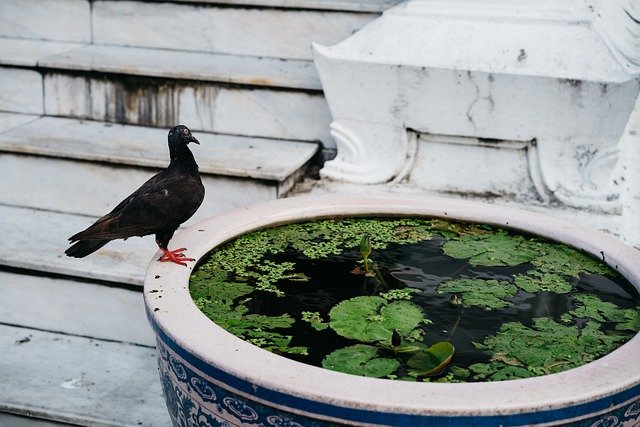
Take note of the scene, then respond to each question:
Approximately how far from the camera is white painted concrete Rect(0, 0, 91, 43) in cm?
380

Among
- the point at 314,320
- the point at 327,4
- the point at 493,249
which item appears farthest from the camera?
the point at 327,4

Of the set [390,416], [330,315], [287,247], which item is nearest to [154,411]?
[287,247]

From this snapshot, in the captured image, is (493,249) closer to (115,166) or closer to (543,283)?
(543,283)

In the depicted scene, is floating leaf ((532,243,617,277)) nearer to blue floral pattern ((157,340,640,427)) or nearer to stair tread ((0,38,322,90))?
blue floral pattern ((157,340,640,427))

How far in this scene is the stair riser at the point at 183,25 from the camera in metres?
3.58

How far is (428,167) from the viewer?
10.4 ft

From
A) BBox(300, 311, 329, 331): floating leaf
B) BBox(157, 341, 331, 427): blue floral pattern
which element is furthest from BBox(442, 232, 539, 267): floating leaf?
BBox(157, 341, 331, 427): blue floral pattern

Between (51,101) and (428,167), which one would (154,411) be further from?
(51,101)

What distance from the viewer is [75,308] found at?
9.31 feet

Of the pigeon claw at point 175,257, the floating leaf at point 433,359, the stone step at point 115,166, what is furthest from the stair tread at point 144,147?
the floating leaf at point 433,359

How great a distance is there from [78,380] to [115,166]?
2.76ft

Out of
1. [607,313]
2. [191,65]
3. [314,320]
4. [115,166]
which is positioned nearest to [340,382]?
[314,320]

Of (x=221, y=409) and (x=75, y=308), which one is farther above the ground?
(x=221, y=409)

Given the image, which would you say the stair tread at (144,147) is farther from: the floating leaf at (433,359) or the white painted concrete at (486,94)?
the floating leaf at (433,359)
